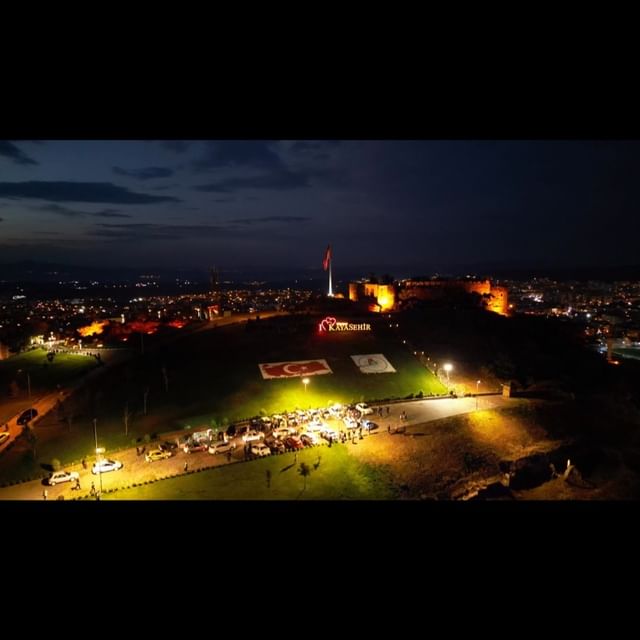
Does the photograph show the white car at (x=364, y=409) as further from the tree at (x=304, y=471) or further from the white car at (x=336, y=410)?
the tree at (x=304, y=471)

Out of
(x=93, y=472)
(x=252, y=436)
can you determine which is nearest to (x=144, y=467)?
(x=93, y=472)

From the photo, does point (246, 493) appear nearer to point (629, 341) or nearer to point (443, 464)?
point (443, 464)

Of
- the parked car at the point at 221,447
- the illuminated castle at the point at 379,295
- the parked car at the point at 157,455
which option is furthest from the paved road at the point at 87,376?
the illuminated castle at the point at 379,295
